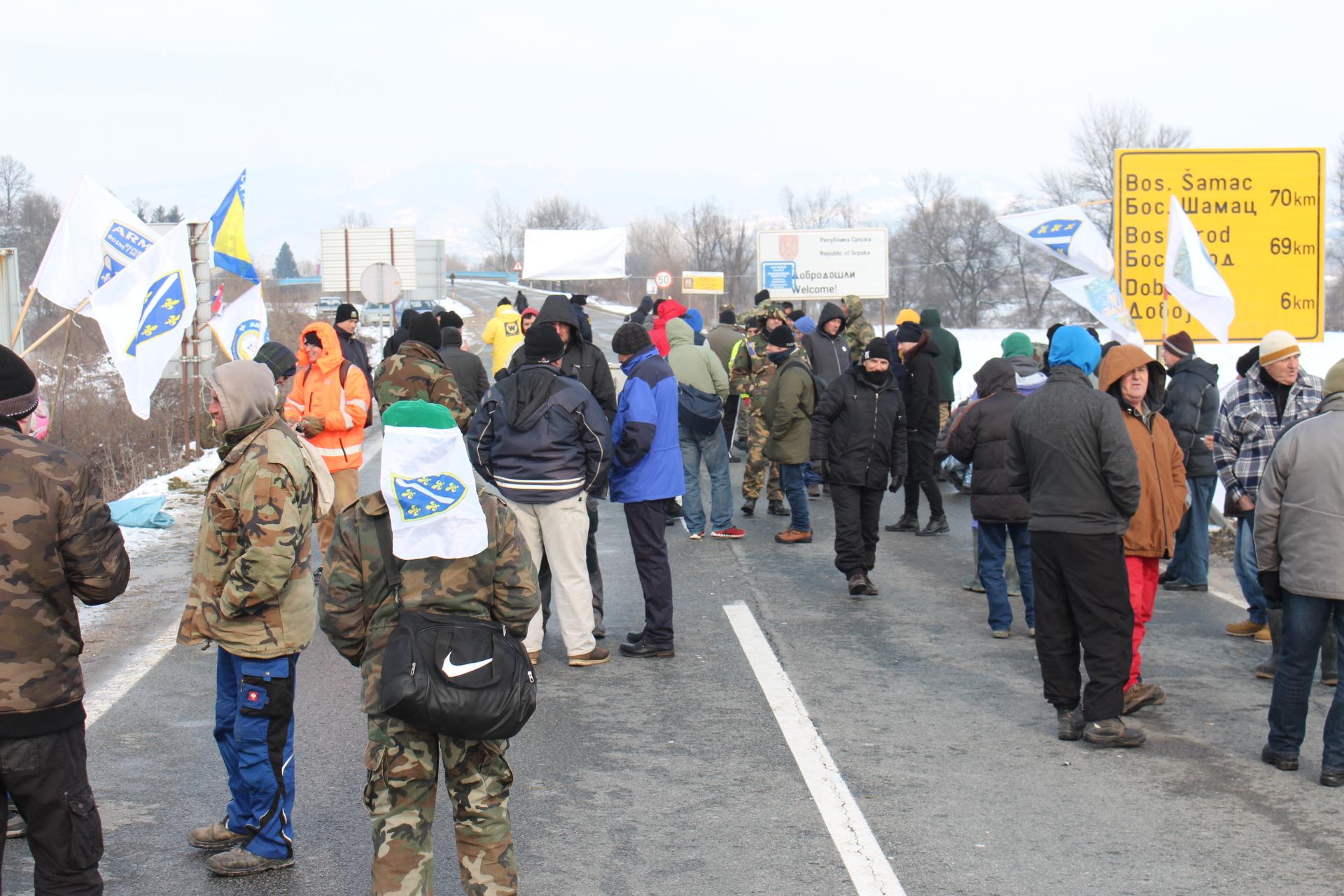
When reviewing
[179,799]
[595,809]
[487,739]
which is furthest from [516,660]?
[179,799]

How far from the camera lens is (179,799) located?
5496 millimetres

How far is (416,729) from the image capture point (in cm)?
389

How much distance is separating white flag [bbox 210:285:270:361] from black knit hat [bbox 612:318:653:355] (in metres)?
7.01

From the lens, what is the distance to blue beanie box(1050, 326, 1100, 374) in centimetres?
637

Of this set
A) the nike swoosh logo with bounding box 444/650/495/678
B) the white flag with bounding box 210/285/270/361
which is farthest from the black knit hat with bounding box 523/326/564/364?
the white flag with bounding box 210/285/270/361

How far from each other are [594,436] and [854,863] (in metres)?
3.10

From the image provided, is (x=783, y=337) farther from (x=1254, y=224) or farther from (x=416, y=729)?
(x=416, y=729)

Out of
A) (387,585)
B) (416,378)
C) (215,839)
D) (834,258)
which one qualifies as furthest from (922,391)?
(834,258)

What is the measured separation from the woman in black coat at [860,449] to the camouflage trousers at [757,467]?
2.11 metres

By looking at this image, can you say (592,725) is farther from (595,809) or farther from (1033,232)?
(1033,232)

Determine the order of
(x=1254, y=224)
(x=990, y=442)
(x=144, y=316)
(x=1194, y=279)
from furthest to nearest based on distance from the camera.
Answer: (x=1254, y=224), (x=144, y=316), (x=1194, y=279), (x=990, y=442)

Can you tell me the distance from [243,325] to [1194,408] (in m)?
10.1

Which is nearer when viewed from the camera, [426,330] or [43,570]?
[43,570]

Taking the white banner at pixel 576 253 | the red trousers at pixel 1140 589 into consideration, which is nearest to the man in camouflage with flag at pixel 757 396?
the red trousers at pixel 1140 589
